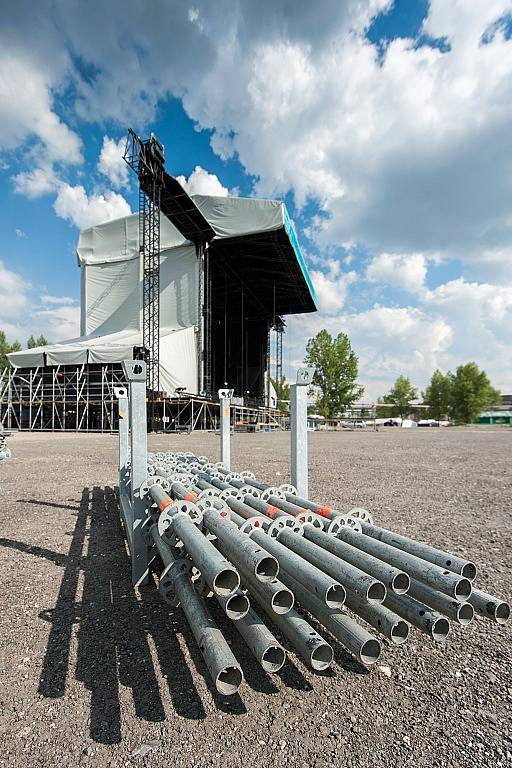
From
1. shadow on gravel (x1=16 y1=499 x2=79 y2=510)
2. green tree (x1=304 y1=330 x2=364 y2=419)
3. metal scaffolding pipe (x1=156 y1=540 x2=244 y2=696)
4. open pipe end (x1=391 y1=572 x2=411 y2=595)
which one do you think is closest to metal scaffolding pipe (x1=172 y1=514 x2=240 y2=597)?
metal scaffolding pipe (x1=156 y1=540 x2=244 y2=696)

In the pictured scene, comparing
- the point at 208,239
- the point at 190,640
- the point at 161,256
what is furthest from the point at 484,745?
the point at 161,256

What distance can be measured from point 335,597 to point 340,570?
0.55ft

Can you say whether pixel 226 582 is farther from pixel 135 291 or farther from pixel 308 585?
pixel 135 291

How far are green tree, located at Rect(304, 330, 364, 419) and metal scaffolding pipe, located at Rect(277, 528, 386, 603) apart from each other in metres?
57.6

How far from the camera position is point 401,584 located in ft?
6.84

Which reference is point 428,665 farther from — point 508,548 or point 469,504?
point 469,504

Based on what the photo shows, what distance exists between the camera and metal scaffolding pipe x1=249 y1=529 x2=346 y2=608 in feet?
6.31

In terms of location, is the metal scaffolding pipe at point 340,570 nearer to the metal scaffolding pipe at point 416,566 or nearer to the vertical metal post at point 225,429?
the metal scaffolding pipe at point 416,566

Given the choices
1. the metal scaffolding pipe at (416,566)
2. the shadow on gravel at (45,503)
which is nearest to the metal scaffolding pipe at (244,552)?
the metal scaffolding pipe at (416,566)

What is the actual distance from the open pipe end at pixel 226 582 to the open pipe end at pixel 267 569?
0.11 meters

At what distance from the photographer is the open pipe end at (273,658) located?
184cm

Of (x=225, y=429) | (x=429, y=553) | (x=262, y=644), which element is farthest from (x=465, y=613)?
(x=225, y=429)

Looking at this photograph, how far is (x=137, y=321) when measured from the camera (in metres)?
37.8

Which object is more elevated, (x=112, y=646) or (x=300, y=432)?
(x=300, y=432)
